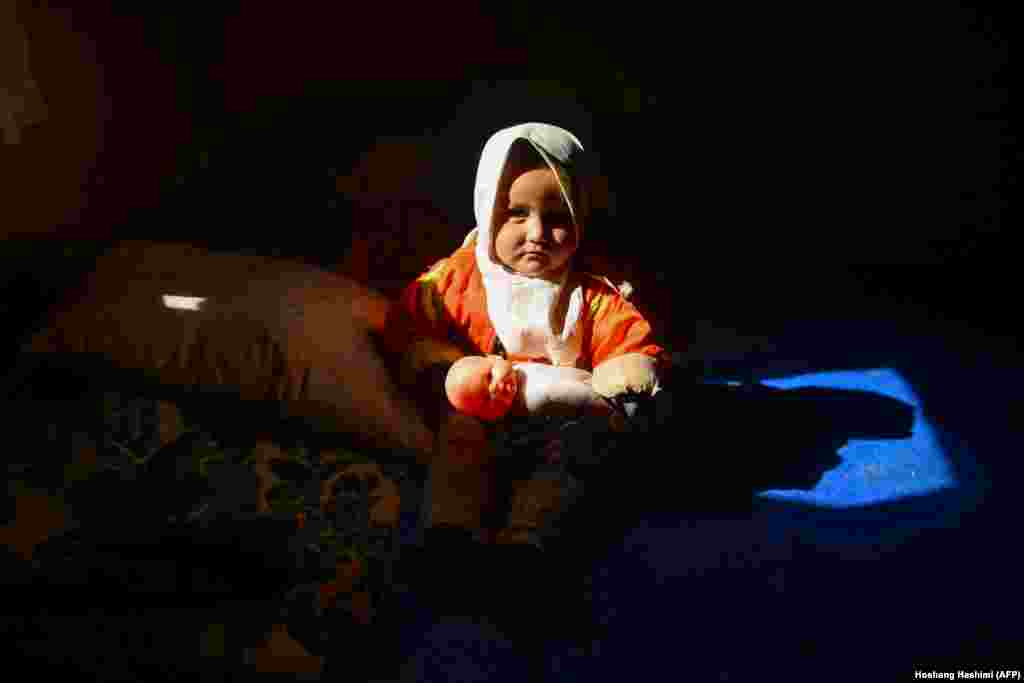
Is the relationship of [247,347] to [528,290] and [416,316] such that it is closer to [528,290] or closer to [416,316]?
[416,316]

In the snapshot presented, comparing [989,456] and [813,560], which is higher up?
[989,456]

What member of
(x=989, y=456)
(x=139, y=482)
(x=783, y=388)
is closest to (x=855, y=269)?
(x=783, y=388)

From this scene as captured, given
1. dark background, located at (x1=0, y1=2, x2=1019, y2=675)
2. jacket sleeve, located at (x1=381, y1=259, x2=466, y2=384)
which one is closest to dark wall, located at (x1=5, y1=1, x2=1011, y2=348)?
dark background, located at (x1=0, y1=2, x2=1019, y2=675)

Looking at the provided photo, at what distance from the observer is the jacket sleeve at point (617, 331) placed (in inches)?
54.4

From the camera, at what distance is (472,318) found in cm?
143

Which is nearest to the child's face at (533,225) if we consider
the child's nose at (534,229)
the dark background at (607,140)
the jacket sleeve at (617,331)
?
the child's nose at (534,229)

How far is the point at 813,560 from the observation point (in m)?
1.23

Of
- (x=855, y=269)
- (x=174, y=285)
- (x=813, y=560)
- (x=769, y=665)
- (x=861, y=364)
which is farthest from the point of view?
(x=855, y=269)

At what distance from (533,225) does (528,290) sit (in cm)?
11

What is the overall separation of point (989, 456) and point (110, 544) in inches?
55.8

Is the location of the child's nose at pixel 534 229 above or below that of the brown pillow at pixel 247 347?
above

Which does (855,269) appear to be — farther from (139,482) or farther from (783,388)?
(139,482)

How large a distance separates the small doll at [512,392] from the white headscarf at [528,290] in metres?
0.08

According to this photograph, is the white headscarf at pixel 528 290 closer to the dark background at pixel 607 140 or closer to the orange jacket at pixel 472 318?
the orange jacket at pixel 472 318
